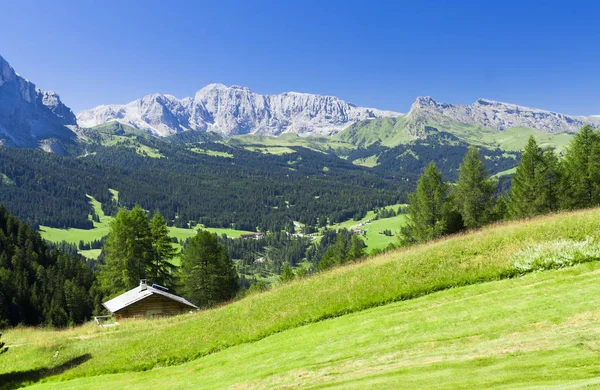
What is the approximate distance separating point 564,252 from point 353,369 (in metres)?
13.4

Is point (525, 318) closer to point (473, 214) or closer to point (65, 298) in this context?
point (473, 214)

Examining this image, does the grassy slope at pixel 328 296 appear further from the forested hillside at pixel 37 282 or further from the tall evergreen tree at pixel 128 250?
the forested hillside at pixel 37 282

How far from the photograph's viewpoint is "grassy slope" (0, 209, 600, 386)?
912 inches

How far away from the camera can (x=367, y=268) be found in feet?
92.8

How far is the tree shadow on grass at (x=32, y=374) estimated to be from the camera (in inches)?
1065

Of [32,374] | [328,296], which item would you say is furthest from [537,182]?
[32,374]

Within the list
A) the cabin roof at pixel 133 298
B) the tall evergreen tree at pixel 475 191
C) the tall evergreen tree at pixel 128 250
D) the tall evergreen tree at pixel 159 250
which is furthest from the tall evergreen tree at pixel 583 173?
the tall evergreen tree at pixel 128 250

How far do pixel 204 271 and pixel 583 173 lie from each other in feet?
180

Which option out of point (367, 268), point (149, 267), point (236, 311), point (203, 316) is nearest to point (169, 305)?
point (149, 267)

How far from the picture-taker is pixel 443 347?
14250mm

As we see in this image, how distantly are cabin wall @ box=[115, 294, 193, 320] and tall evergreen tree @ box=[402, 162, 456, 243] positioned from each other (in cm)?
3372

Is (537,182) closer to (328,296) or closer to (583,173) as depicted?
(583,173)

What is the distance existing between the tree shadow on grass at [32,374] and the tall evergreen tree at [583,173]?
2227 inches

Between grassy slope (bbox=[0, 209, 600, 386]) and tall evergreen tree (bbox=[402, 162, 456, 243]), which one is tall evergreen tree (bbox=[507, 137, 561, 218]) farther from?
grassy slope (bbox=[0, 209, 600, 386])
